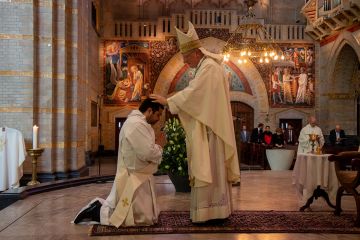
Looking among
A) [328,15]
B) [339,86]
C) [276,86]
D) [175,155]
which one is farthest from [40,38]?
[339,86]

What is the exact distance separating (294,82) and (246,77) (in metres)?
2.18

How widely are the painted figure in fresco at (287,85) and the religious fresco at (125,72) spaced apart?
244 inches

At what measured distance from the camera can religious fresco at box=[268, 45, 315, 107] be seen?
815 inches

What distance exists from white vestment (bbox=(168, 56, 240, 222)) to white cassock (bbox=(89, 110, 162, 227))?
43cm

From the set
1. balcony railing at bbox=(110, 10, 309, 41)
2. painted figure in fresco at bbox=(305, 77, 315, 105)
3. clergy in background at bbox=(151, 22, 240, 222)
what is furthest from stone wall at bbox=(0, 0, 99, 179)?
painted figure in fresco at bbox=(305, 77, 315, 105)

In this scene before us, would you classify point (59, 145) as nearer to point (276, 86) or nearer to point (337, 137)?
point (337, 137)

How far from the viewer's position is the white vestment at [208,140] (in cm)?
511

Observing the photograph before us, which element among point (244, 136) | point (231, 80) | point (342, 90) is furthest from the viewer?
point (231, 80)

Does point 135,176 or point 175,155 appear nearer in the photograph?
point 135,176

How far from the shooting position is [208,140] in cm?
525

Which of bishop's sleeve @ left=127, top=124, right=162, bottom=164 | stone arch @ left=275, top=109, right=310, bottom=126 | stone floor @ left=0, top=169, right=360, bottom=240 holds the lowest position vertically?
stone floor @ left=0, top=169, right=360, bottom=240

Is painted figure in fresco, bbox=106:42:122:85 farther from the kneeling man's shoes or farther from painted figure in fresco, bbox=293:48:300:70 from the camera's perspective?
the kneeling man's shoes

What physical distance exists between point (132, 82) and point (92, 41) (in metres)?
3.17

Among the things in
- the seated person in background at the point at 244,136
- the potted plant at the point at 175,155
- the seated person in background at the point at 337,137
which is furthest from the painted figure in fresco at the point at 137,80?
the potted plant at the point at 175,155
